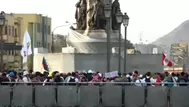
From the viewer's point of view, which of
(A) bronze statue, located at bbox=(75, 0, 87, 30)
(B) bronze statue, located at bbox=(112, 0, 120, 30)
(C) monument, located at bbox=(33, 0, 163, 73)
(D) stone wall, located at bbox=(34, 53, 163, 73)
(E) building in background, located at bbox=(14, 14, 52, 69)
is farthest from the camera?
(E) building in background, located at bbox=(14, 14, 52, 69)

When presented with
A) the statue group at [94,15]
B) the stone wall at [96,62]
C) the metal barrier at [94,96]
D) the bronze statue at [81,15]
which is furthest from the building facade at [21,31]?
the metal barrier at [94,96]

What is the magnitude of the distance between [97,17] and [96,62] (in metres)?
3.52

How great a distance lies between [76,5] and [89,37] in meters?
3.53

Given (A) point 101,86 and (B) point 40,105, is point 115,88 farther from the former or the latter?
(B) point 40,105

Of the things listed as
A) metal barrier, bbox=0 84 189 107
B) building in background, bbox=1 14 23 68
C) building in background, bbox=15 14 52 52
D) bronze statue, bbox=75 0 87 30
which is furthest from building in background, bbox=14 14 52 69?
metal barrier, bbox=0 84 189 107

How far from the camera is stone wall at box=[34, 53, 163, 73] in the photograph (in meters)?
39.7

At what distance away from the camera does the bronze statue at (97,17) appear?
137 ft

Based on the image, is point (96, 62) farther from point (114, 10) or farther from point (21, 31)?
point (21, 31)

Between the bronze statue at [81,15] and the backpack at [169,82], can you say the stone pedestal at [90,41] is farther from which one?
the backpack at [169,82]

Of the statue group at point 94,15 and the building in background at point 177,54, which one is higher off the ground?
the statue group at point 94,15

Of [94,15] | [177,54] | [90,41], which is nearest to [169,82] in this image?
[90,41]

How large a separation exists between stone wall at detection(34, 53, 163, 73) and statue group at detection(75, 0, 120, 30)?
2874mm

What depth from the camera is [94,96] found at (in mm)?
21453

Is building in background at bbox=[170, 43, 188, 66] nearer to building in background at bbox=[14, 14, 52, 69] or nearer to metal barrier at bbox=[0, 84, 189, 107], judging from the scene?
building in background at bbox=[14, 14, 52, 69]
